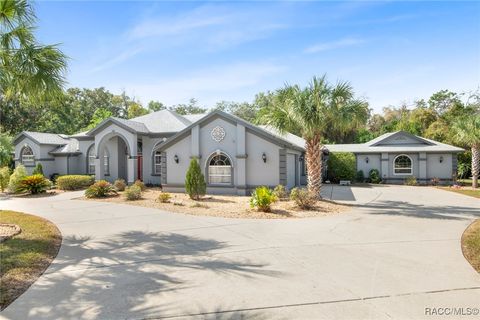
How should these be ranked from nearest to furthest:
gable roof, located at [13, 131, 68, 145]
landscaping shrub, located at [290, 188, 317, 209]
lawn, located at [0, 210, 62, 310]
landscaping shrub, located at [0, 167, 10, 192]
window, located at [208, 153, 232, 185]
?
lawn, located at [0, 210, 62, 310]
landscaping shrub, located at [290, 188, 317, 209]
window, located at [208, 153, 232, 185]
landscaping shrub, located at [0, 167, 10, 192]
gable roof, located at [13, 131, 68, 145]

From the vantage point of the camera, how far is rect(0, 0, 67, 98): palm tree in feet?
28.9

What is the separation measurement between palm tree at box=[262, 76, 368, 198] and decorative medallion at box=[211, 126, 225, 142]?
13.3 ft

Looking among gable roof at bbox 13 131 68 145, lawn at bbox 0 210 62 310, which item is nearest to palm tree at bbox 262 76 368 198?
lawn at bbox 0 210 62 310

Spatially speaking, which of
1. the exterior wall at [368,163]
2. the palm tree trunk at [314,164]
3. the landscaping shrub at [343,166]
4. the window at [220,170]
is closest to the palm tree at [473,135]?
the exterior wall at [368,163]

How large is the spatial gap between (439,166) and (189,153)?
2072 cm

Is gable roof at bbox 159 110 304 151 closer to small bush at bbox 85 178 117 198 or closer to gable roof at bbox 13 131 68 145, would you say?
small bush at bbox 85 178 117 198

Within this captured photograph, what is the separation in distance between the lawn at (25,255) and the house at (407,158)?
80.2ft

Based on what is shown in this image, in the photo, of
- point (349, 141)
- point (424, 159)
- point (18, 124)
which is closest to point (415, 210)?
point (424, 159)

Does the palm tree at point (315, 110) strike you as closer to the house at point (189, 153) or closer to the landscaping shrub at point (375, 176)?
the house at point (189, 153)

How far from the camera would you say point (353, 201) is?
638 inches

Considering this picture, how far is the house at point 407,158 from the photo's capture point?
25.6 meters

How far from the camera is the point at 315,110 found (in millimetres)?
14336

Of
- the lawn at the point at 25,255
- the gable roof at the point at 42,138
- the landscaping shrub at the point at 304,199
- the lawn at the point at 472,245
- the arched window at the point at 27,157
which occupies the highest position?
the gable roof at the point at 42,138

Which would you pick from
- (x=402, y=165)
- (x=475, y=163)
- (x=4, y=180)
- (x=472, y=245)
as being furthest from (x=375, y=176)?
(x=4, y=180)
